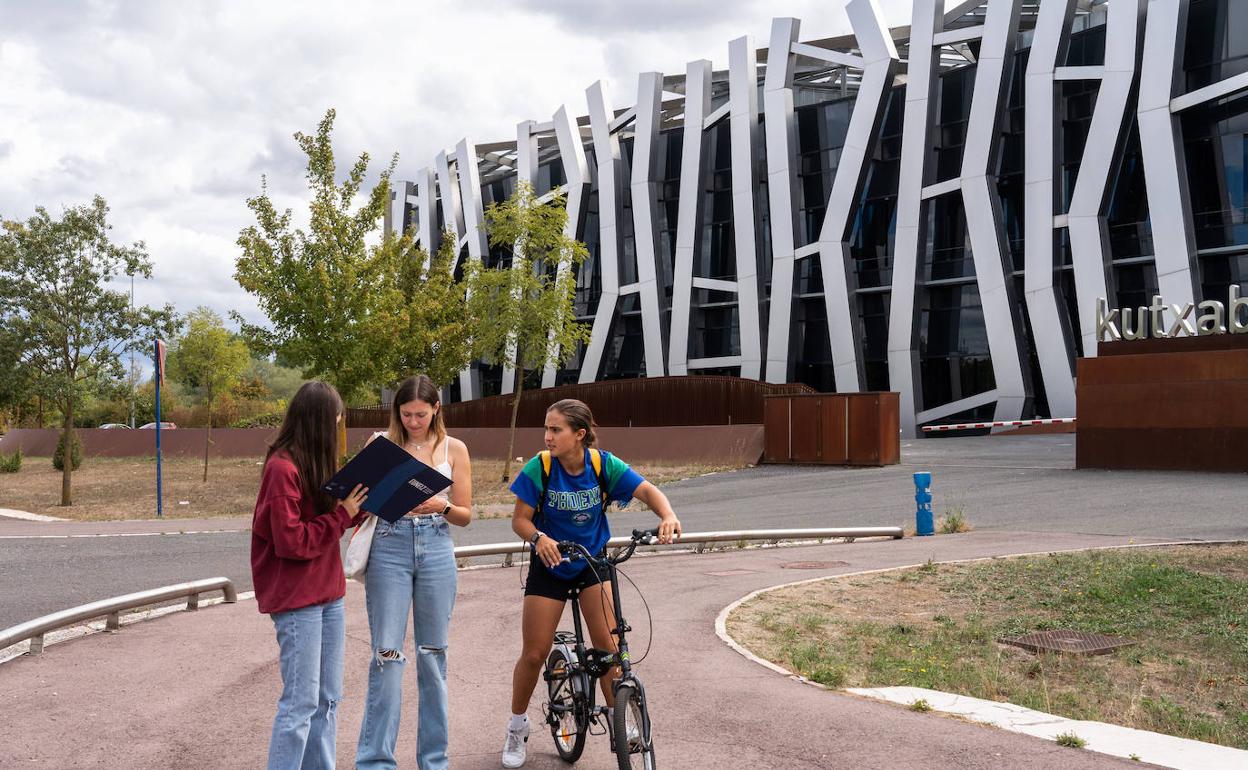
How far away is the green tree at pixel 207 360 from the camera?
128 ft

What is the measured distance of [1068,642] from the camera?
866 centimetres

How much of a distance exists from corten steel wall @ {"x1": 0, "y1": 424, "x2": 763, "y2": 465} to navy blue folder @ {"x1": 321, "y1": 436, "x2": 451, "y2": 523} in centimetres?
2532

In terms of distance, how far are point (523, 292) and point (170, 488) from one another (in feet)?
34.8

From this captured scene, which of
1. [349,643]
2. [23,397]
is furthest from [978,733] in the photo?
[23,397]

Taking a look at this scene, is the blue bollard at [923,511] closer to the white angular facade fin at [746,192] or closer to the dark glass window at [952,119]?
the white angular facade fin at [746,192]

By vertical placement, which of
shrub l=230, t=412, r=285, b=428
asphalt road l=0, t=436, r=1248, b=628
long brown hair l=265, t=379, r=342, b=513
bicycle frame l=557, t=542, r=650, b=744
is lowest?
asphalt road l=0, t=436, r=1248, b=628

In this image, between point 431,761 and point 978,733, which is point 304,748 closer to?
point 431,761

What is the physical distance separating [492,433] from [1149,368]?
21.9m

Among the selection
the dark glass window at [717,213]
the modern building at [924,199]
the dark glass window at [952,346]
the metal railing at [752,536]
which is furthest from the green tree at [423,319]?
the dark glass window at [952,346]

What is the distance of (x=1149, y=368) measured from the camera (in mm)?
22672

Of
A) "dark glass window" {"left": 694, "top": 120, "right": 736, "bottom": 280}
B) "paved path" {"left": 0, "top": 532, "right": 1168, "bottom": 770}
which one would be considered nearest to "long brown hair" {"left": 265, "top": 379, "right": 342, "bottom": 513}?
"paved path" {"left": 0, "top": 532, "right": 1168, "bottom": 770}

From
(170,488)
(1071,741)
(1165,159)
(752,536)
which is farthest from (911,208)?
(1071,741)

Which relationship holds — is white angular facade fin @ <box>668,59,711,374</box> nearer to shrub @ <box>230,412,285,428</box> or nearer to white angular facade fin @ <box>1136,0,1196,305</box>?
white angular facade fin @ <box>1136,0,1196,305</box>

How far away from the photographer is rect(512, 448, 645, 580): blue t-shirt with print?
5145 mm
